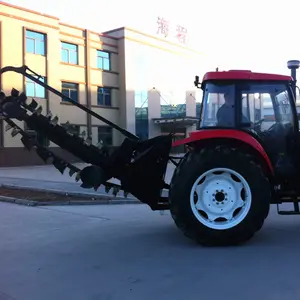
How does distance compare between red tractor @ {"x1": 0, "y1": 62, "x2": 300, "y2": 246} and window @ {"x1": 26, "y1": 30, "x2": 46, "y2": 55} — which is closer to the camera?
red tractor @ {"x1": 0, "y1": 62, "x2": 300, "y2": 246}

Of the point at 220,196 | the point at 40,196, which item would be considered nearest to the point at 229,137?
the point at 220,196

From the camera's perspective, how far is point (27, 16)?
3334cm

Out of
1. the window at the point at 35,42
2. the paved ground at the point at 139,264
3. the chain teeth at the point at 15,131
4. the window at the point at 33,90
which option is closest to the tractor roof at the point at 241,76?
the paved ground at the point at 139,264

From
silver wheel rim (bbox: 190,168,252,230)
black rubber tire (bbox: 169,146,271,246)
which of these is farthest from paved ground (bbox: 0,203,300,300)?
silver wheel rim (bbox: 190,168,252,230)

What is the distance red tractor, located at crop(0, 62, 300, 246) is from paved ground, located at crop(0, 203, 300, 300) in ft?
1.73

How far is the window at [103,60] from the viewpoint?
39.8 meters

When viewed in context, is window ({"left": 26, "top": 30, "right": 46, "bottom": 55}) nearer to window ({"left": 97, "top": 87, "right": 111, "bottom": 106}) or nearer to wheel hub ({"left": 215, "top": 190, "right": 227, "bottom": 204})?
window ({"left": 97, "top": 87, "right": 111, "bottom": 106})

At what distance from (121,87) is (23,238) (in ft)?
114

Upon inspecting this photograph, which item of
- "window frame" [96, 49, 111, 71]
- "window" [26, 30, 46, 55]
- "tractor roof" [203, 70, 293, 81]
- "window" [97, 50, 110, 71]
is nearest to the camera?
"tractor roof" [203, 70, 293, 81]

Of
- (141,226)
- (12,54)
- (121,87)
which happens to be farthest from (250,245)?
(121,87)

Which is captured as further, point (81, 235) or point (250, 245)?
point (81, 235)

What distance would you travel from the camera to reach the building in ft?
107

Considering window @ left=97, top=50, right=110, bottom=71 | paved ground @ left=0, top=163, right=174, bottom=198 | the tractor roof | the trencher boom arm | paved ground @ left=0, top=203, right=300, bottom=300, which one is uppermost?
window @ left=97, top=50, right=110, bottom=71

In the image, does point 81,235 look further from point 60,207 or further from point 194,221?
point 60,207
